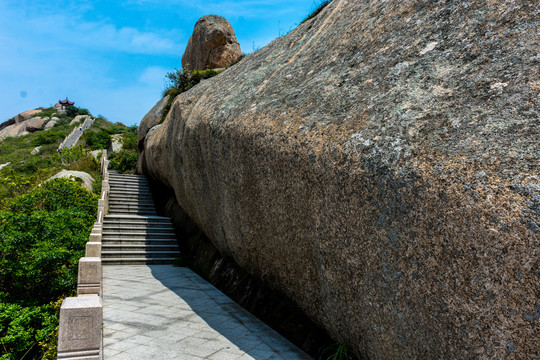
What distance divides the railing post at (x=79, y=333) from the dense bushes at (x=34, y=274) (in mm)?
3370

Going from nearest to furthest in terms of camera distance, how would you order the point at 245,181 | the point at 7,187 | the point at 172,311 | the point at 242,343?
the point at 242,343, the point at 245,181, the point at 172,311, the point at 7,187

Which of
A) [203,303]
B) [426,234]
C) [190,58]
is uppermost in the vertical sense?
[190,58]

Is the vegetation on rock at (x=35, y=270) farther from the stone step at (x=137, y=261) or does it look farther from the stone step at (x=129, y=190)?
the stone step at (x=129, y=190)

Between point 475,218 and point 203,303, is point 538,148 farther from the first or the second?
point 203,303

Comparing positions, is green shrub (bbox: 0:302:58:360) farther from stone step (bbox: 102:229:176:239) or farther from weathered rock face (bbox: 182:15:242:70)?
weathered rock face (bbox: 182:15:242:70)

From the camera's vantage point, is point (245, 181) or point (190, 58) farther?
point (190, 58)

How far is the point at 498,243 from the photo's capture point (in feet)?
6.93

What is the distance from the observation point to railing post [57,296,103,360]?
362cm

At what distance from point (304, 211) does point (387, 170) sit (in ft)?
4.32

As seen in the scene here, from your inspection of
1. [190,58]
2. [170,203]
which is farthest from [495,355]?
[190,58]

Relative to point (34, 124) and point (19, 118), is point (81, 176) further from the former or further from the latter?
point (19, 118)

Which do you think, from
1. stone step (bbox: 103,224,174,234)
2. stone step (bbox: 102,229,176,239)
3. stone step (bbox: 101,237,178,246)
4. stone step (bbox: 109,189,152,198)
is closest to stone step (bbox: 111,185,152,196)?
stone step (bbox: 109,189,152,198)

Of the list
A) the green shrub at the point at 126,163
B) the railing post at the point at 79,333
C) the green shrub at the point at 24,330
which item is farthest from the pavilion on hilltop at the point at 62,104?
the railing post at the point at 79,333

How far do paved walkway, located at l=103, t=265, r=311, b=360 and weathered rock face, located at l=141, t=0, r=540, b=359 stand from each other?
76cm
